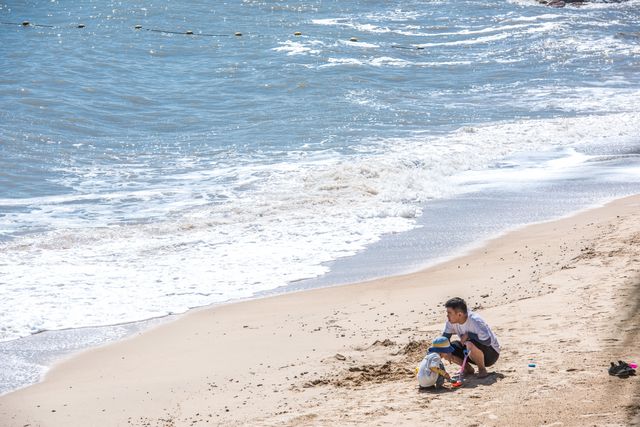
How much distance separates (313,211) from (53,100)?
1096 centimetres

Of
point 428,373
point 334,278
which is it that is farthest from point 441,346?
point 334,278

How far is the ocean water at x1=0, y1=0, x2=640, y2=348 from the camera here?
36.7ft

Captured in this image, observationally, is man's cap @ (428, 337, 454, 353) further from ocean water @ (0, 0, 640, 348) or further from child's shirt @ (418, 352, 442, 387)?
ocean water @ (0, 0, 640, 348)

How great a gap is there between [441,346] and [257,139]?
12.7 m

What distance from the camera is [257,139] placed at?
1919 cm

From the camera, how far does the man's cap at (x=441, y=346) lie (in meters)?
6.84

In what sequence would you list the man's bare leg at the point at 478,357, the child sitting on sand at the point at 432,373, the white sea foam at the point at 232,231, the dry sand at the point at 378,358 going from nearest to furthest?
the dry sand at the point at 378,358 → the child sitting on sand at the point at 432,373 → the man's bare leg at the point at 478,357 → the white sea foam at the point at 232,231

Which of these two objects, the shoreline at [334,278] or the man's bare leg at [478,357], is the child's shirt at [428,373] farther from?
the shoreline at [334,278]

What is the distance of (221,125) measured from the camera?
20.8 meters

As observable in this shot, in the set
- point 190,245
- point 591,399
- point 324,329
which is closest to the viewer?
point 591,399

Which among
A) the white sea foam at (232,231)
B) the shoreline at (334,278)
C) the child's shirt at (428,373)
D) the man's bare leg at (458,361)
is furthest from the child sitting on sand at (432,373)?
the white sea foam at (232,231)

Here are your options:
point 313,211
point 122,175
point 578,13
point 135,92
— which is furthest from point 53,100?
point 578,13

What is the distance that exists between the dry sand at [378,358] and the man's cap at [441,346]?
29cm

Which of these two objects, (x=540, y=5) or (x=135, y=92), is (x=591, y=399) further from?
(x=540, y=5)
